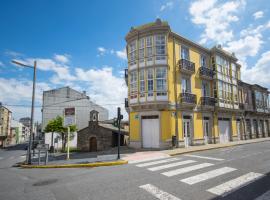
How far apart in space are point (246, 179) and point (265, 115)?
33723mm

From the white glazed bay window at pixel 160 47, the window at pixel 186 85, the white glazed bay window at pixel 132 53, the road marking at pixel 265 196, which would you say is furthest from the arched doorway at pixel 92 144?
the road marking at pixel 265 196

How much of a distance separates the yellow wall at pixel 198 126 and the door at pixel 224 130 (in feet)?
14.0

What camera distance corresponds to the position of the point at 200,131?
20484mm

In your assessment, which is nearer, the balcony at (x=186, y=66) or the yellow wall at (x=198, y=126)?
the balcony at (x=186, y=66)

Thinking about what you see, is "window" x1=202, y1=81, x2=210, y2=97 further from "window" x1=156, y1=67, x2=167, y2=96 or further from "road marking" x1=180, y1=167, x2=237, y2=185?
"road marking" x1=180, y1=167, x2=237, y2=185

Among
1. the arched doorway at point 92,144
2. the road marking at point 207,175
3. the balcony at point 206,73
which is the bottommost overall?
the arched doorway at point 92,144

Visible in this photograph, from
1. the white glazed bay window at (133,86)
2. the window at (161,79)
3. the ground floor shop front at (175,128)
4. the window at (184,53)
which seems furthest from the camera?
the window at (184,53)

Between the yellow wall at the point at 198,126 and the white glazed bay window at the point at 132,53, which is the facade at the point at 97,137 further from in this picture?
the yellow wall at the point at 198,126

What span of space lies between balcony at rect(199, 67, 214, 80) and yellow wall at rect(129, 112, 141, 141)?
355 inches

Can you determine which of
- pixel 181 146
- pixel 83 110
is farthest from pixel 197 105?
pixel 83 110

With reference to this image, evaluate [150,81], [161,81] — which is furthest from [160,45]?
[150,81]

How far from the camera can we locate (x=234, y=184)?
247 inches

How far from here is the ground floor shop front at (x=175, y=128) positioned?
1758cm

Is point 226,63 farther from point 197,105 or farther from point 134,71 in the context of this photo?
point 134,71
